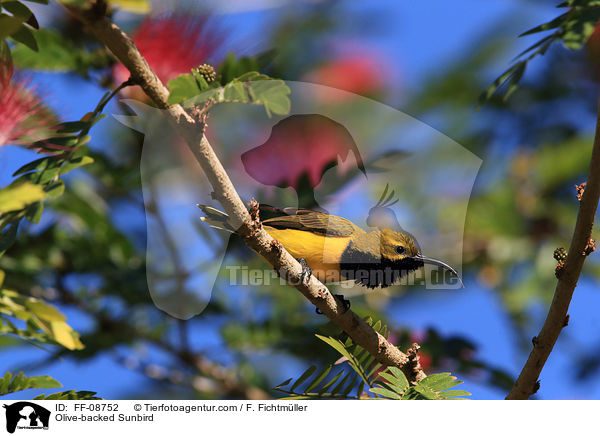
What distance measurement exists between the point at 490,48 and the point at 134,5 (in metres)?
1.18

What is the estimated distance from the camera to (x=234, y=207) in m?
0.68

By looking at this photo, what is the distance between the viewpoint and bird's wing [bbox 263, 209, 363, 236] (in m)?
1.02

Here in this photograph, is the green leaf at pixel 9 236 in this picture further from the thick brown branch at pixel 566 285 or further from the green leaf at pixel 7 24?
the thick brown branch at pixel 566 285

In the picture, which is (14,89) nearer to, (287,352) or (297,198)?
(297,198)

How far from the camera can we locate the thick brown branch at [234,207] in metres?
0.60

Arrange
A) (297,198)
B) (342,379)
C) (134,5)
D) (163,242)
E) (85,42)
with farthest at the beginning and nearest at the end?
(85,42) < (163,242) < (297,198) < (342,379) < (134,5)

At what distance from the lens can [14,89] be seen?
2.30ft

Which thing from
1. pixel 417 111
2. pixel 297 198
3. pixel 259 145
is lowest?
pixel 297 198

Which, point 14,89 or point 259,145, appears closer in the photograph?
point 14,89

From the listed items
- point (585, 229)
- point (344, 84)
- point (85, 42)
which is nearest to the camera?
point (585, 229)

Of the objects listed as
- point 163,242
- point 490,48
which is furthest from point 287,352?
point 490,48

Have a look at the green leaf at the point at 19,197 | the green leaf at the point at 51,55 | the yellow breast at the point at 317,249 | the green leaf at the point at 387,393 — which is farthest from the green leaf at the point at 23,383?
the green leaf at the point at 51,55

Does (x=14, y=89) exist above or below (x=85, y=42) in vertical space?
below
